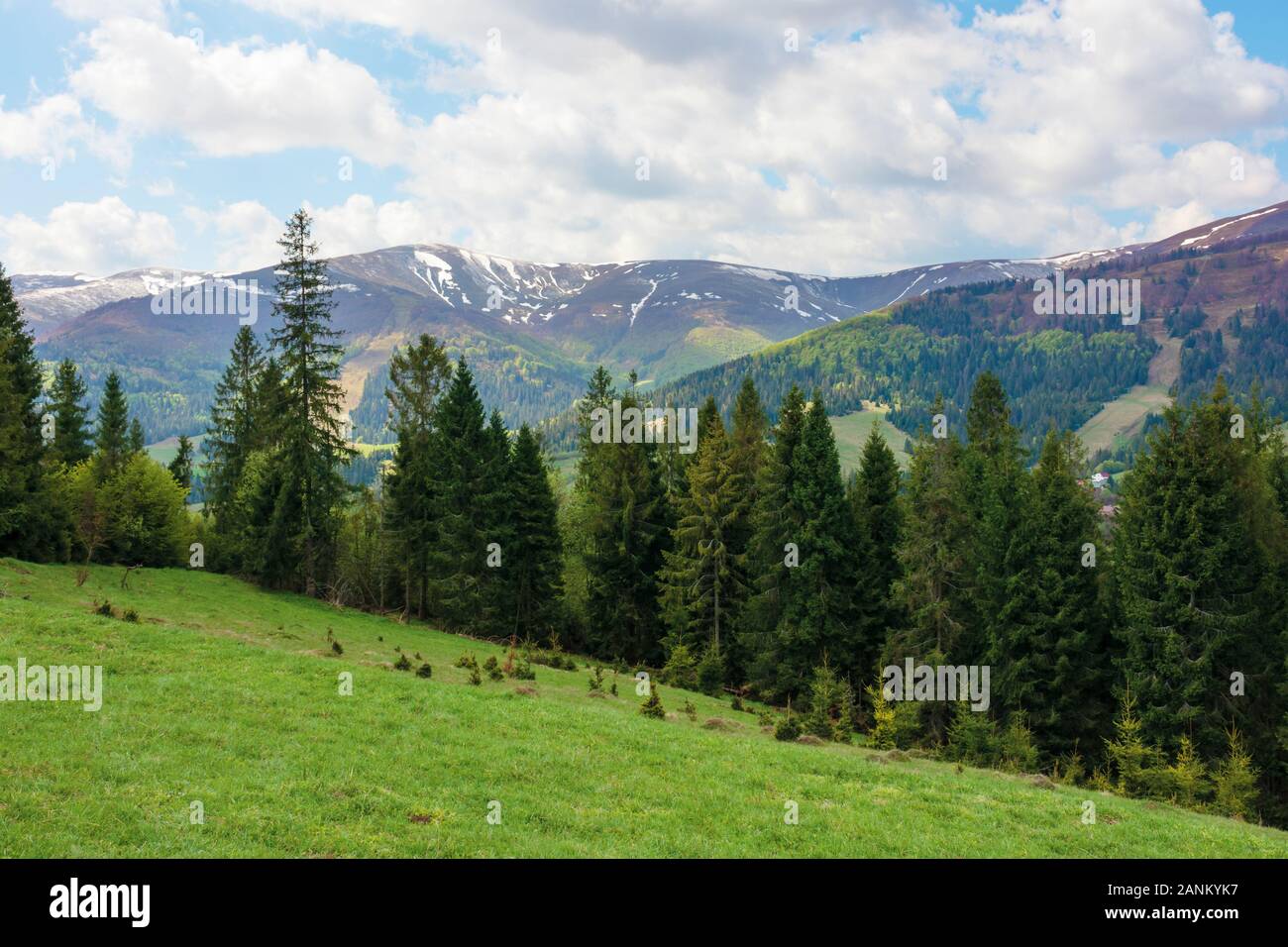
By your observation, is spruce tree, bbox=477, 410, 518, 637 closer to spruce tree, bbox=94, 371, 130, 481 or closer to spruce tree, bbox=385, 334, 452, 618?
spruce tree, bbox=385, 334, 452, 618

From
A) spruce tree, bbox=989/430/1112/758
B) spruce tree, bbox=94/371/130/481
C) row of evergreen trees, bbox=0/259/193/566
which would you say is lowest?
spruce tree, bbox=989/430/1112/758

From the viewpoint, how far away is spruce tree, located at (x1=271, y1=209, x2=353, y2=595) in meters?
47.0

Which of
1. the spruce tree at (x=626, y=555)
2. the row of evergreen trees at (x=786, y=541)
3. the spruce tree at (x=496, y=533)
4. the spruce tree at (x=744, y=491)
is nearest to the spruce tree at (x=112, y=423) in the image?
the row of evergreen trees at (x=786, y=541)

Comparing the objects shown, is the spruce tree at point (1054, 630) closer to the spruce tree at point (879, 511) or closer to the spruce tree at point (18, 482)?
the spruce tree at point (879, 511)

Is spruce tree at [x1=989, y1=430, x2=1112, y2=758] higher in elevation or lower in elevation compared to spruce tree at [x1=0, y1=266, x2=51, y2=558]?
lower


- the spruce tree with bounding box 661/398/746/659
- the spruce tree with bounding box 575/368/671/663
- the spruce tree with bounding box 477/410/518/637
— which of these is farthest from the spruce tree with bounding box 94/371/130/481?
the spruce tree with bounding box 661/398/746/659

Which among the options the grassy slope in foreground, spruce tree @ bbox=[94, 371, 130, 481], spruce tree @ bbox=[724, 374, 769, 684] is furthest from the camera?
spruce tree @ bbox=[94, 371, 130, 481]

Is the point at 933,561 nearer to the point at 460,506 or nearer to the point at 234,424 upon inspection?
the point at 460,506

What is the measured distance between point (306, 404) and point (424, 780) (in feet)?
124

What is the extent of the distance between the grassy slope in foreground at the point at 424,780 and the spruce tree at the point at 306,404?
72.0ft

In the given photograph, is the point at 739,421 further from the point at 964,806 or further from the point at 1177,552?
the point at 964,806

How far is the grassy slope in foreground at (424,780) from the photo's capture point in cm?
1245

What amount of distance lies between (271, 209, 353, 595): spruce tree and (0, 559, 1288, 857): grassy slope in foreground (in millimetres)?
21940

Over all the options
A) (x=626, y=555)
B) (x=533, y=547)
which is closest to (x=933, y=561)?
(x=626, y=555)
